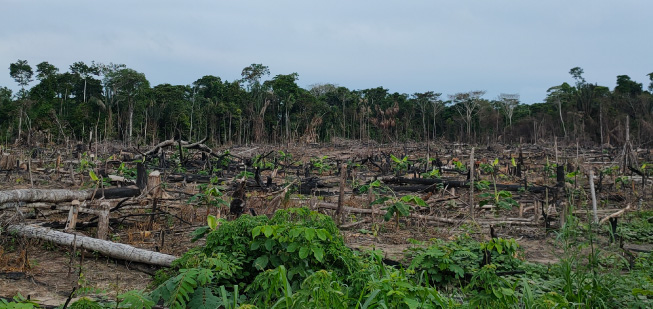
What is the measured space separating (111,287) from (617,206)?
11.0 m

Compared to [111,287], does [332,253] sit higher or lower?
higher

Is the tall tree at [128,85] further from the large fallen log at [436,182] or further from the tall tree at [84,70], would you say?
the large fallen log at [436,182]

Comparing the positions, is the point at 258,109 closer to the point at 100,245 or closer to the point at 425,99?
the point at 425,99

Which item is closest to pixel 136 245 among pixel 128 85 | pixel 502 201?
pixel 502 201

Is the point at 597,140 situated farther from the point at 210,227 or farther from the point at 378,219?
the point at 210,227

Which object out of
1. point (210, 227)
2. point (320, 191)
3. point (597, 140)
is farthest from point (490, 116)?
point (210, 227)

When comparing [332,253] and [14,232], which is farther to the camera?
[14,232]

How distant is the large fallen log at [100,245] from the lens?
218 inches

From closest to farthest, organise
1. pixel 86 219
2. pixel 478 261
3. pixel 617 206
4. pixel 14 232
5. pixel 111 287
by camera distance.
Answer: pixel 111 287 → pixel 478 261 → pixel 14 232 → pixel 86 219 → pixel 617 206

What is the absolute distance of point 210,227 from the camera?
5469 millimetres

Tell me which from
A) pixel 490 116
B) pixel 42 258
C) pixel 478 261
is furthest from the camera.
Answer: pixel 490 116

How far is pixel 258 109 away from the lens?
47.2 metres

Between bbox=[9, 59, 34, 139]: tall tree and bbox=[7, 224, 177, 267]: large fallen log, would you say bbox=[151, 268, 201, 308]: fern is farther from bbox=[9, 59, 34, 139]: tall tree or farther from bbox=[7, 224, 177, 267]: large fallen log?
bbox=[9, 59, 34, 139]: tall tree

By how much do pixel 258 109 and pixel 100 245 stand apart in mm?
41900
